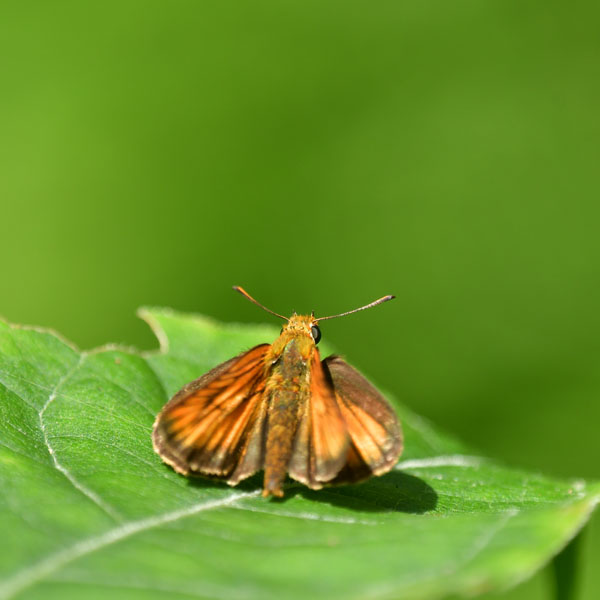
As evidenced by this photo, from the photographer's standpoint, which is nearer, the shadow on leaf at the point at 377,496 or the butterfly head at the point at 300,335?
the shadow on leaf at the point at 377,496

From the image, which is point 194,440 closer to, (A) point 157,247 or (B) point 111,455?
(B) point 111,455

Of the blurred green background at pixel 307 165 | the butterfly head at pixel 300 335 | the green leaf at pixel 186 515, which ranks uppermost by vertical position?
the blurred green background at pixel 307 165

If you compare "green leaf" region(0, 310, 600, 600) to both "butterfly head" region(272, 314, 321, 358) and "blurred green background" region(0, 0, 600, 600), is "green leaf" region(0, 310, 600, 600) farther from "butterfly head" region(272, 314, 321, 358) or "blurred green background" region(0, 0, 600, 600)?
"blurred green background" region(0, 0, 600, 600)

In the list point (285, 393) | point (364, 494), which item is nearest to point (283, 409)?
point (285, 393)

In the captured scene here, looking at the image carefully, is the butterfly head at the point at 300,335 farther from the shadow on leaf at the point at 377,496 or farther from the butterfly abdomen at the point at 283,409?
the shadow on leaf at the point at 377,496

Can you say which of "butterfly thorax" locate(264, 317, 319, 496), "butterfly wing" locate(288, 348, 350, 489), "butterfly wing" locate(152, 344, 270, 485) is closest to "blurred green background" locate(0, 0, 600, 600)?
"butterfly thorax" locate(264, 317, 319, 496)

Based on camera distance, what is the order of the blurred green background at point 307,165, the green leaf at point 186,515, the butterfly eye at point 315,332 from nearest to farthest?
the green leaf at point 186,515 < the butterfly eye at point 315,332 < the blurred green background at point 307,165

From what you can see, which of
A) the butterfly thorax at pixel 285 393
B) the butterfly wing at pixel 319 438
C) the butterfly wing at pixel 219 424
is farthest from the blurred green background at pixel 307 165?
the butterfly wing at pixel 319 438
